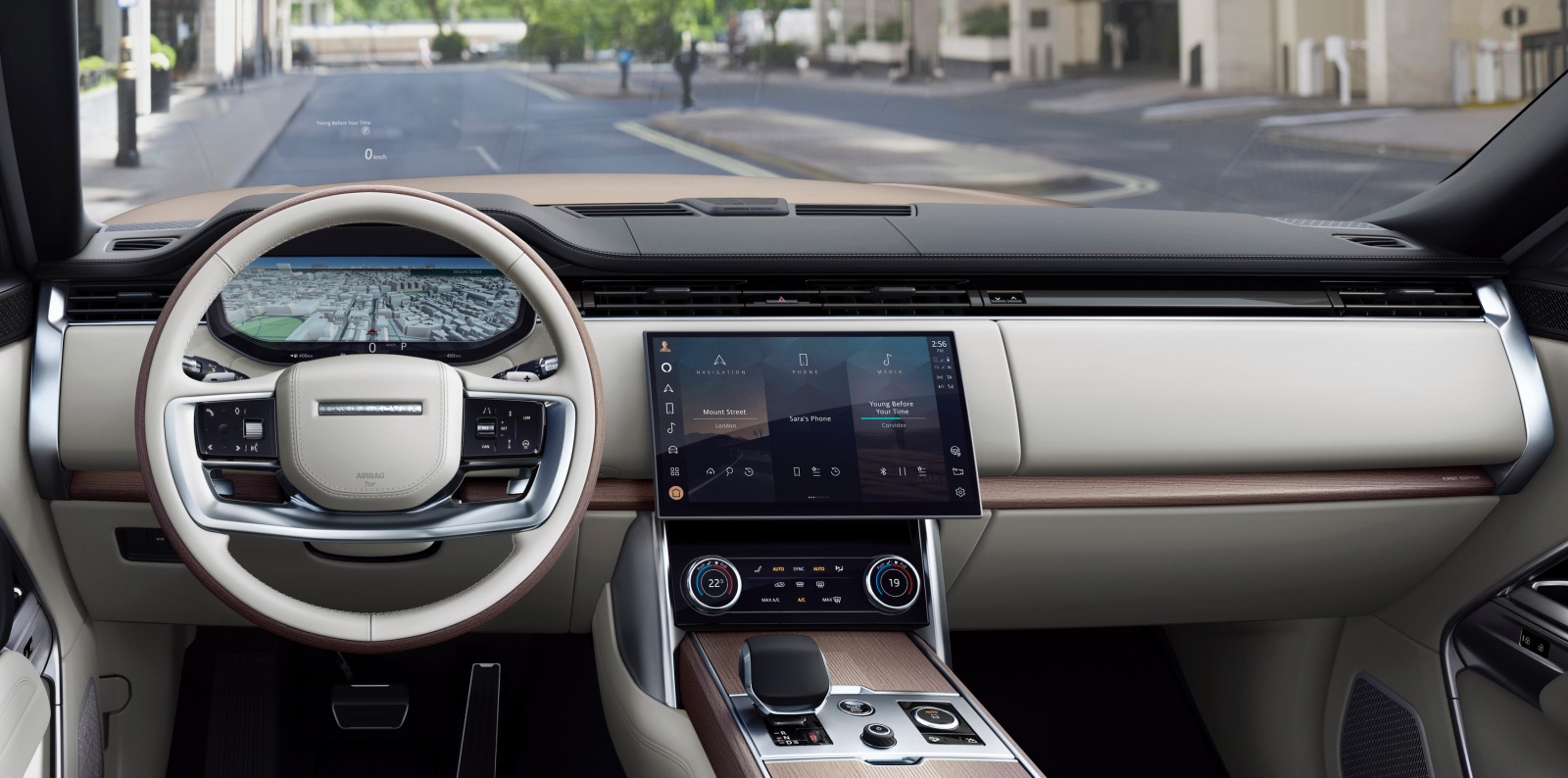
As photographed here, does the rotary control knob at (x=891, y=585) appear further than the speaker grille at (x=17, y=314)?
Yes

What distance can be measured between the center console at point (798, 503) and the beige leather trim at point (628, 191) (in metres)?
0.47

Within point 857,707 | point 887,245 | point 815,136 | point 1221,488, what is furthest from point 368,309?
point 1221,488

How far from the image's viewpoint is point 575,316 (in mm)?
1678

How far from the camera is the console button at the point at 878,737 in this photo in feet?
5.41

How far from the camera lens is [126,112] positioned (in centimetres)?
216

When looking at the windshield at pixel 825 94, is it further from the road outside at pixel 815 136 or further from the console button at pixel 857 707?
the console button at pixel 857 707

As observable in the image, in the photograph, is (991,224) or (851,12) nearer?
(991,224)

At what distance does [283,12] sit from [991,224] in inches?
54.4

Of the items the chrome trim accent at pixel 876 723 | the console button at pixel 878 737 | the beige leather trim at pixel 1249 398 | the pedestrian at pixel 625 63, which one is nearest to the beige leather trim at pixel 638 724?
the chrome trim accent at pixel 876 723

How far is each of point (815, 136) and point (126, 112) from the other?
137 centimetres

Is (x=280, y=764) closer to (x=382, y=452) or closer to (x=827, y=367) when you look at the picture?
(x=382, y=452)

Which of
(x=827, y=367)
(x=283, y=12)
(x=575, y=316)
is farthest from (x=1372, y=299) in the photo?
(x=283, y=12)

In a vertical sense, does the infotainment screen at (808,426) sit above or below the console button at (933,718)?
above

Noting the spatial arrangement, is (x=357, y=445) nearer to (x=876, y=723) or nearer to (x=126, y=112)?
(x=876, y=723)
